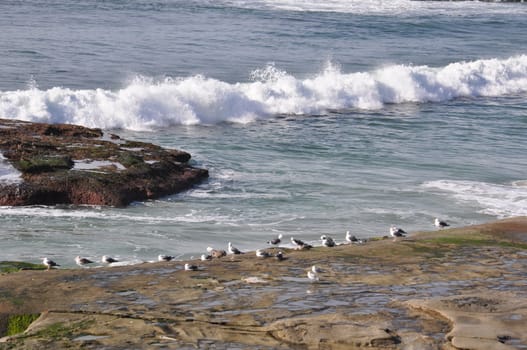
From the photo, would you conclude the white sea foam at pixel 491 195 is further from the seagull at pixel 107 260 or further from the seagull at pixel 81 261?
the seagull at pixel 81 261

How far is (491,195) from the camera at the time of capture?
27.0 metres

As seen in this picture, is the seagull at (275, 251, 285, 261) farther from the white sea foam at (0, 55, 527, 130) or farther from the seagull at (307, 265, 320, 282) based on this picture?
the white sea foam at (0, 55, 527, 130)

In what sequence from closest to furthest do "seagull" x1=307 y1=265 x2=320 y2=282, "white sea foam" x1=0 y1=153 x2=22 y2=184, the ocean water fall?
"seagull" x1=307 y1=265 x2=320 y2=282, the ocean water, "white sea foam" x1=0 y1=153 x2=22 y2=184

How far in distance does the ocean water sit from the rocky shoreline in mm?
3311

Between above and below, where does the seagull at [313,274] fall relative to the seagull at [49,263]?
above

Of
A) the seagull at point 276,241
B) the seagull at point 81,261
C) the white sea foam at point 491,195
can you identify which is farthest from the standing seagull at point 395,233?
the seagull at point 81,261

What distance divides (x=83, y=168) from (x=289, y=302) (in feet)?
37.3

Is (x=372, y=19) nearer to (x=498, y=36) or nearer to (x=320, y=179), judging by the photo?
(x=498, y=36)

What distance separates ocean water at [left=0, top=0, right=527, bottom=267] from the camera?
2320 centimetres

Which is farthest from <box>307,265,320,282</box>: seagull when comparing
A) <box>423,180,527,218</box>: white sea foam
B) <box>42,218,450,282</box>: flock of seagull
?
<box>423,180,527,218</box>: white sea foam

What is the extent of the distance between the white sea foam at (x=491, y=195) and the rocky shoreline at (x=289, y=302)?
581 centimetres

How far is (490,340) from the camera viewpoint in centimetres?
1328

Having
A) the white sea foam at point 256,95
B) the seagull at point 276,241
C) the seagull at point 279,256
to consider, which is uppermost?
the white sea foam at point 256,95

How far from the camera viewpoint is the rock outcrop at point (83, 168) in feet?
78.5
